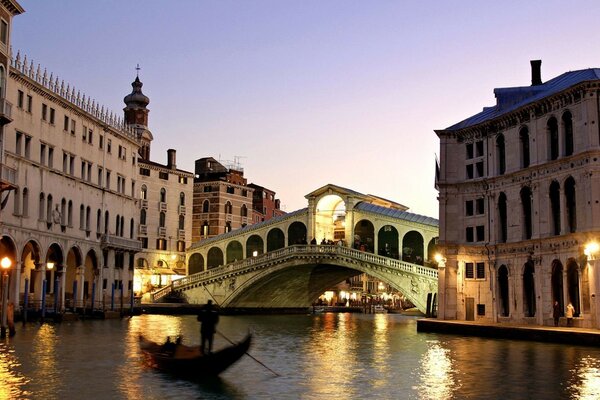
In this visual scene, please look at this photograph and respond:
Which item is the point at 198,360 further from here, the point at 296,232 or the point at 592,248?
the point at 296,232

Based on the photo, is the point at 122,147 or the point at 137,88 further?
the point at 137,88

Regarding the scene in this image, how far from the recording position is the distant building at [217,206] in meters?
78.2

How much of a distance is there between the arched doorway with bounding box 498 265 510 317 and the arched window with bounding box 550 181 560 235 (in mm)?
4098

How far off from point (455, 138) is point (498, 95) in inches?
118

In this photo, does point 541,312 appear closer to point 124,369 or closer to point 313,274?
point 124,369

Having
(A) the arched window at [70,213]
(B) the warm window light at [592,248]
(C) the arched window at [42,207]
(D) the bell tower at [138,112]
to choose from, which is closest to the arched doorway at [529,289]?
(B) the warm window light at [592,248]

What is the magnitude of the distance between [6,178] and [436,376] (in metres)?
20.7

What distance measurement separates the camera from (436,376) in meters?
19.0

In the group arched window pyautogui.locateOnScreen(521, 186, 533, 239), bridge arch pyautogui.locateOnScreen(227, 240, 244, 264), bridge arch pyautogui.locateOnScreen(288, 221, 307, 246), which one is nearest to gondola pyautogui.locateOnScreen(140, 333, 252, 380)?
arched window pyautogui.locateOnScreen(521, 186, 533, 239)

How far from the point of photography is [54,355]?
Result: 22.2 meters

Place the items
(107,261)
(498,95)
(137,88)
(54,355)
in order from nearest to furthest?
(54,355)
(498,95)
(107,261)
(137,88)

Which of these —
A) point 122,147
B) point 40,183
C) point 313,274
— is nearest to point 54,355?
point 40,183

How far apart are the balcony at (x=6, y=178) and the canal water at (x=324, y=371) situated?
5.92 metres

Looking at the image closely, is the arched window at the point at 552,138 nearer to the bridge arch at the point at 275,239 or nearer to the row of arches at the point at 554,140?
the row of arches at the point at 554,140
